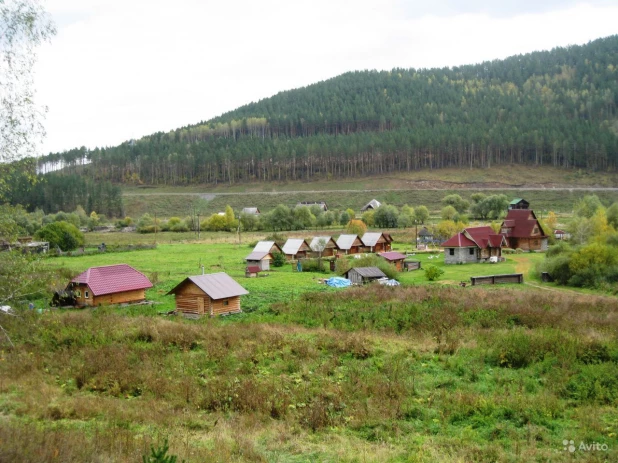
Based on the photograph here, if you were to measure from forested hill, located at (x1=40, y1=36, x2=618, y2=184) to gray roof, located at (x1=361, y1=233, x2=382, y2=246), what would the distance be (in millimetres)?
69017

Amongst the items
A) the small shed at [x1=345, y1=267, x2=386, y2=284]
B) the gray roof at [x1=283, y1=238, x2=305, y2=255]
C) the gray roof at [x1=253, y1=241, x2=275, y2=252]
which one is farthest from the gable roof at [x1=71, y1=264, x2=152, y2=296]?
the gray roof at [x1=283, y1=238, x2=305, y2=255]

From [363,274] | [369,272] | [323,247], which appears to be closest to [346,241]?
[323,247]

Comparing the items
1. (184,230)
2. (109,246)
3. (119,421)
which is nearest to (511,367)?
(119,421)

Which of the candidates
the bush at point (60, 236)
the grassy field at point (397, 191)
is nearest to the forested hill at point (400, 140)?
the grassy field at point (397, 191)

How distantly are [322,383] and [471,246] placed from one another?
35.8 meters

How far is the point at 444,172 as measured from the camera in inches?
4835

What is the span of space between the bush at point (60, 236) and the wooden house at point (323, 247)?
27949 mm

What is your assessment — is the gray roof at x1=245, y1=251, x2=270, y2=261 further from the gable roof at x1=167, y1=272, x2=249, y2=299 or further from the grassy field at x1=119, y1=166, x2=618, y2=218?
the grassy field at x1=119, y1=166, x2=618, y2=218

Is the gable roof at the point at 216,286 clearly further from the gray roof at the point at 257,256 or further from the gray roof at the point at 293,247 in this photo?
the gray roof at the point at 293,247

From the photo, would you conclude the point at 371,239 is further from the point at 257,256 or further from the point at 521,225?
the point at 521,225

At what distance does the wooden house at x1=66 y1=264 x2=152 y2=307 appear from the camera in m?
28.8

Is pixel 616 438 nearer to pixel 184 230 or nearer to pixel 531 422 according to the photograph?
pixel 531 422

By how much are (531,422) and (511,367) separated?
458 centimetres

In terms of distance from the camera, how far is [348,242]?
55469 mm
